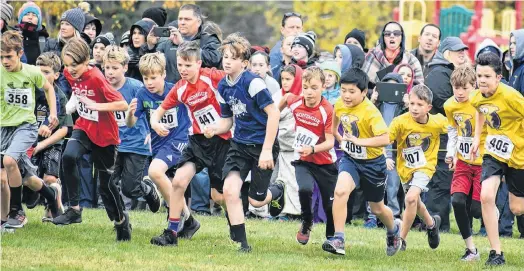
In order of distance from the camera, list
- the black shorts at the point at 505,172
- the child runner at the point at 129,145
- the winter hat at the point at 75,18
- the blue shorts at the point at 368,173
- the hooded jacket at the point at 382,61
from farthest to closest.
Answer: the winter hat at the point at 75,18 → the hooded jacket at the point at 382,61 → the child runner at the point at 129,145 → the blue shorts at the point at 368,173 → the black shorts at the point at 505,172

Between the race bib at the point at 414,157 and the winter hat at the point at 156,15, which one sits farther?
the winter hat at the point at 156,15

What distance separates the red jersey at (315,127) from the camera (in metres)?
11.6

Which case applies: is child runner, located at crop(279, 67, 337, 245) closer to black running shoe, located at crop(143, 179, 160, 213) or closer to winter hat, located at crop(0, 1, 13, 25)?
black running shoe, located at crop(143, 179, 160, 213)

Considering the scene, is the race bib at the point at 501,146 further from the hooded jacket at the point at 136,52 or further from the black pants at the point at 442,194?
the hooded jacket at the point at 136,52

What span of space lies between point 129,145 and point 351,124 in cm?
284

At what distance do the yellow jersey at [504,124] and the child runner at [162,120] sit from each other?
10.1ft

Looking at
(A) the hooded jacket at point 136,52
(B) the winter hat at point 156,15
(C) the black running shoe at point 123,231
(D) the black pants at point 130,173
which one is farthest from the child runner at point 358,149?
(B) the winter hat at point 156,15

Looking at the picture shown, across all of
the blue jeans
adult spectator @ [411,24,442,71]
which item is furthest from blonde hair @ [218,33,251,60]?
adult spectator @ [411,24,442,71]

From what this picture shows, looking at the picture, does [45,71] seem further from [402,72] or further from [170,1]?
[170,1]

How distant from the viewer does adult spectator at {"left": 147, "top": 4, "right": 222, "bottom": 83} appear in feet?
46.3

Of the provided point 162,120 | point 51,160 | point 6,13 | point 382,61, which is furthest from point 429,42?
point 6,13

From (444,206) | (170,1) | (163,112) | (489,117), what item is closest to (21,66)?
(163,112)

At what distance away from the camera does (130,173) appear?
1234 centimetres

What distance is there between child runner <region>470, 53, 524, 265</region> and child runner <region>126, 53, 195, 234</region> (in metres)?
3.05
